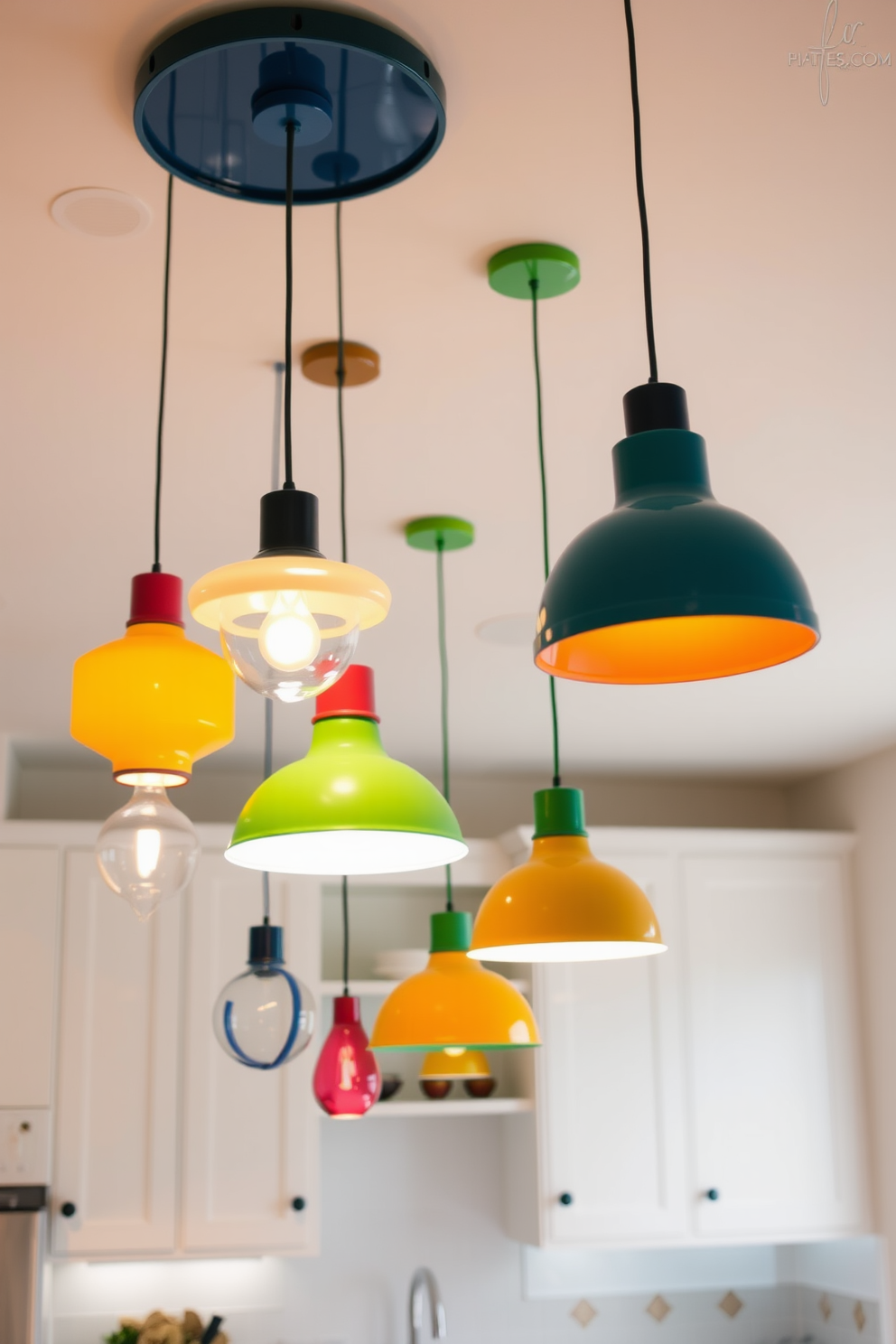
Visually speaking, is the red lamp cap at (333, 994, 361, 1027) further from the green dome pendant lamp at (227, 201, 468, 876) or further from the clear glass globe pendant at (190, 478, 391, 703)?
the clear glass globe pendant at (190, 478, 391, 703)

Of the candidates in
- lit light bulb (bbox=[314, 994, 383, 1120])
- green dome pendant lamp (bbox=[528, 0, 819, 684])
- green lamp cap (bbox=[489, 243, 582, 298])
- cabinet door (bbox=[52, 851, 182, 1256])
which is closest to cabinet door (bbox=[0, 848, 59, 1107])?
cabinet door (bbox=[52, 851, 182, 1256])

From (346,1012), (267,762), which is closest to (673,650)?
(346,1012)

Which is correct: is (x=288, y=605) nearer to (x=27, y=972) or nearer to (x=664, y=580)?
(x=664, y=580)

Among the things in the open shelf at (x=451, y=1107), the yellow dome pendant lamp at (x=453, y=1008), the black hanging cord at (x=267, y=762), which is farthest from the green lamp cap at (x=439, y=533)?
the open shelf at (x=451, y=1107)

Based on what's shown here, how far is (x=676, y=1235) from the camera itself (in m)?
3.70

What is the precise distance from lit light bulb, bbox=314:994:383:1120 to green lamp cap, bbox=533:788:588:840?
2.33ft

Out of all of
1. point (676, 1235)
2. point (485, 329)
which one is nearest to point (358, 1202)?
point (676, 1235)

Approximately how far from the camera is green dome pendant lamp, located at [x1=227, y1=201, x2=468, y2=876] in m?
1.27

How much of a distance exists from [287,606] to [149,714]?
0.22m

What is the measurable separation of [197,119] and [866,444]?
1207 millimetres

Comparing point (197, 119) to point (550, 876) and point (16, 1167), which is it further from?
point (16, 1167)

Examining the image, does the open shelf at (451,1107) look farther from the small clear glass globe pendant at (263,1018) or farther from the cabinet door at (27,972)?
the small clear glass globe pendant at (263,1018)

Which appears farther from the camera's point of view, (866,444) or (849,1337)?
(849,1337)

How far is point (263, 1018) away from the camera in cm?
191
